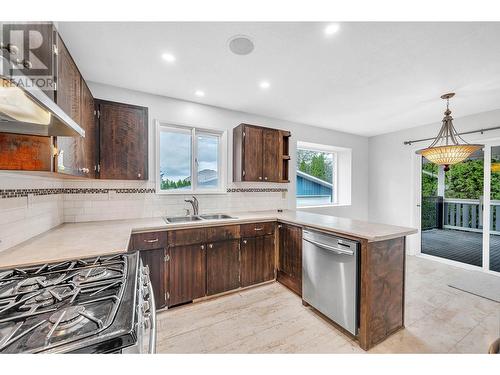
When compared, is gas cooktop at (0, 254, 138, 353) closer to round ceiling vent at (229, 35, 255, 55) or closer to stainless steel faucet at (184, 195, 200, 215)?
stainless steel faucet at (184, 195, 200, 215)

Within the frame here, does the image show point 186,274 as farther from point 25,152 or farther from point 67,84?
point 67,84

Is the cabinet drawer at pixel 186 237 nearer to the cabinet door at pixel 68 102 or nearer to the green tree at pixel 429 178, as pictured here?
the cabinet door at pixel 68 102

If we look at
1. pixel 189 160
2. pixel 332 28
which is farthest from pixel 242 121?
pixel 332 28

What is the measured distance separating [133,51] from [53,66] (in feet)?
2.52

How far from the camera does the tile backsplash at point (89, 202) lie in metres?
1.50

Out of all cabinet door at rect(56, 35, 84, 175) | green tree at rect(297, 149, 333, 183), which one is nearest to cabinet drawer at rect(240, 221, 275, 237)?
cabinet door at rect(56, 35, 84, 175)

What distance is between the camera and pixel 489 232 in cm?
328

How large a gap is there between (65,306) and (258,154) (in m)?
2.66

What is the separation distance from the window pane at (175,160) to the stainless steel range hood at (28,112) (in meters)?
1.66

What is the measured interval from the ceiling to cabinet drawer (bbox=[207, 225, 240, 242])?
A: 1691 millimetres

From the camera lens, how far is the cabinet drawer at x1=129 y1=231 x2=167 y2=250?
2.06 metres

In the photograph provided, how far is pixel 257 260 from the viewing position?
273 cm

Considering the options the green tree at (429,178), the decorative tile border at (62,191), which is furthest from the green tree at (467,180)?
the decorative tile border at (62,191)
